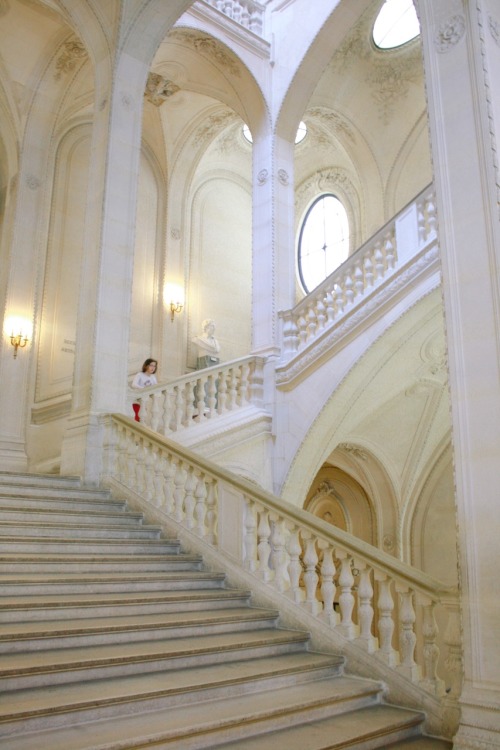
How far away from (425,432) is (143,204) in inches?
268

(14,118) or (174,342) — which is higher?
(14,118)

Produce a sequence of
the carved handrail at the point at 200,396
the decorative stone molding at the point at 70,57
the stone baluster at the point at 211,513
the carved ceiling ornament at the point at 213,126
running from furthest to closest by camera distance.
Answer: the carved ceiling ornament at the point at 213,126, the decorative stone molding at the point at 70,57, the carved handrail at the point at 200,396, the stone baluster at the point at 211,513

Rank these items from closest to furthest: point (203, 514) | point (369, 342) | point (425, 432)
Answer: point (203, 514) < point (369, 342) < point (425, 432)

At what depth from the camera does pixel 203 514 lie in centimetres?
626

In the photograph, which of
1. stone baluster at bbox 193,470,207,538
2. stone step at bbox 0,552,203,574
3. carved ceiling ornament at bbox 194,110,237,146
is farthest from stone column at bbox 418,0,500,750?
carved ceiling ornament at bbox 194,110,237,146

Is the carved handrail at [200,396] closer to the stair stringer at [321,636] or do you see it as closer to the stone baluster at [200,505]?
the stair stringer at [321,636]

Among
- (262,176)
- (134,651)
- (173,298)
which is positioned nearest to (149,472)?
(134,651)

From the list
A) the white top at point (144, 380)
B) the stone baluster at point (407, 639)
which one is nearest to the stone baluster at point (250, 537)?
the stone baluster at point (407, 639)

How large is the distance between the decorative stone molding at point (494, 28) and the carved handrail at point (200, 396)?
559cm

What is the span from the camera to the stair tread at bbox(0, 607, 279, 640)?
4.10 meters

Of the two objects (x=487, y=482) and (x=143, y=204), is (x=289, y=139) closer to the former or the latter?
(x=143, y=204)

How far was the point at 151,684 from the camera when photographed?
3.84 meters

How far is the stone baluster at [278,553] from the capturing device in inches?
216

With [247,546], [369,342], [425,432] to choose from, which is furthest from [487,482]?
[425,432]
